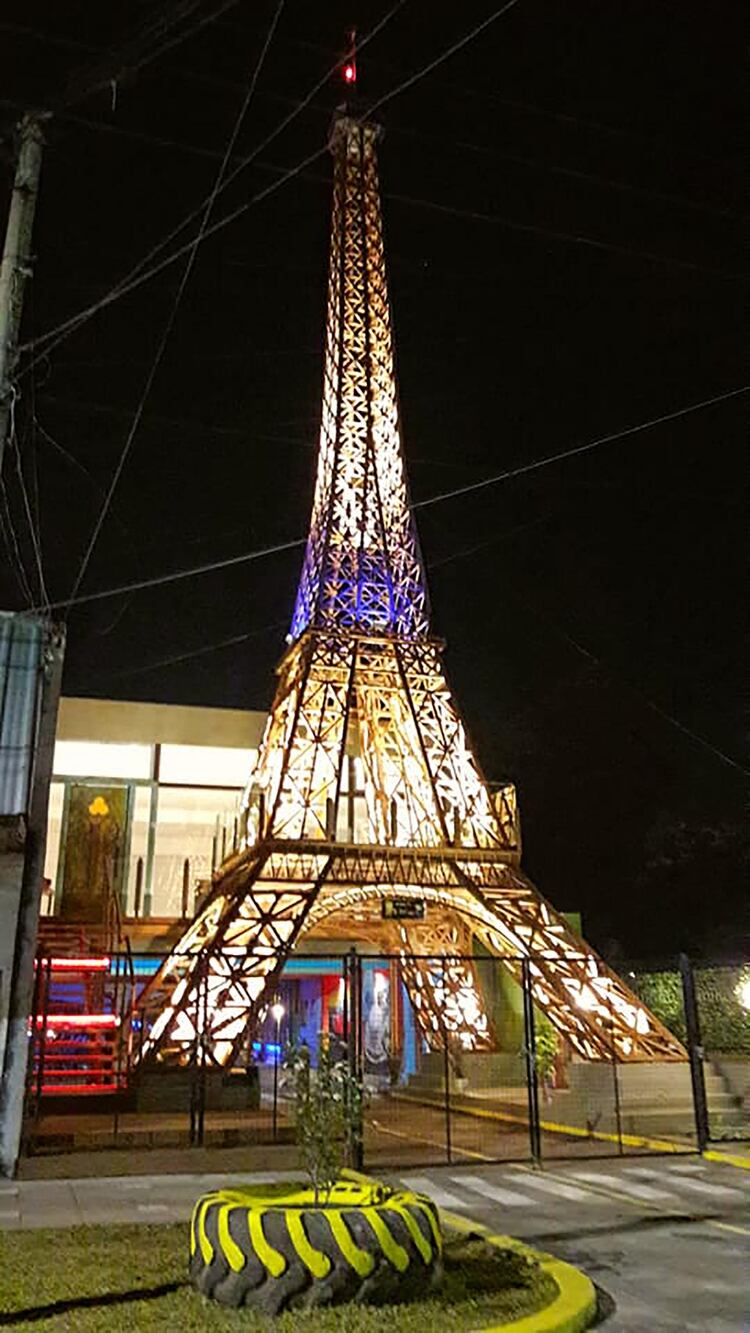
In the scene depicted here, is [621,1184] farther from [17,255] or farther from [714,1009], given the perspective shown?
[714,1009]

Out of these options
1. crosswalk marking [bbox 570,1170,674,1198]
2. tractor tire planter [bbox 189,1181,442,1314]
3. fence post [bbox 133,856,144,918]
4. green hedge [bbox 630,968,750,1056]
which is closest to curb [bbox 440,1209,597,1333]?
tractor tire planter [bbox 189,1181,442,1314]

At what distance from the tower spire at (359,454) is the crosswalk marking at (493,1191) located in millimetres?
16215

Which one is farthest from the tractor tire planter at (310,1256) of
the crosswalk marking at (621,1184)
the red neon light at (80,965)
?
the red neon light at (80,965)

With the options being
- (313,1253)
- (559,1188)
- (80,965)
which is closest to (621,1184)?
(559,1188)

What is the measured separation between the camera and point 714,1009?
2334 cm

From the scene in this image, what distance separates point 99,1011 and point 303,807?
18.8 ft

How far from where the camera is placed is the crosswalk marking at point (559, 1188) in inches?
411

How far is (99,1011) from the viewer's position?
67.1 feet

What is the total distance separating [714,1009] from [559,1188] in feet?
44.6

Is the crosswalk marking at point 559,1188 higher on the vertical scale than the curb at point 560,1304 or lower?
lower

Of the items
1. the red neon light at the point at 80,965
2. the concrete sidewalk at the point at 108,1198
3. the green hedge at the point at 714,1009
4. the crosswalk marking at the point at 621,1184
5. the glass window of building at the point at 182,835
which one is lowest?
the crosswalk marking at the point at 621,1184

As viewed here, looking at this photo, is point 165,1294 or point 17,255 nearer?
point 165,1294

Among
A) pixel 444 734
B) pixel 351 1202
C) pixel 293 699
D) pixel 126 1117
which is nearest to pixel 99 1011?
pixel 126 1117

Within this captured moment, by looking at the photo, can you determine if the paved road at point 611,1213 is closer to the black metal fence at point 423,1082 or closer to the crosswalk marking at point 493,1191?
the crosswalk marking at point 493,1191
